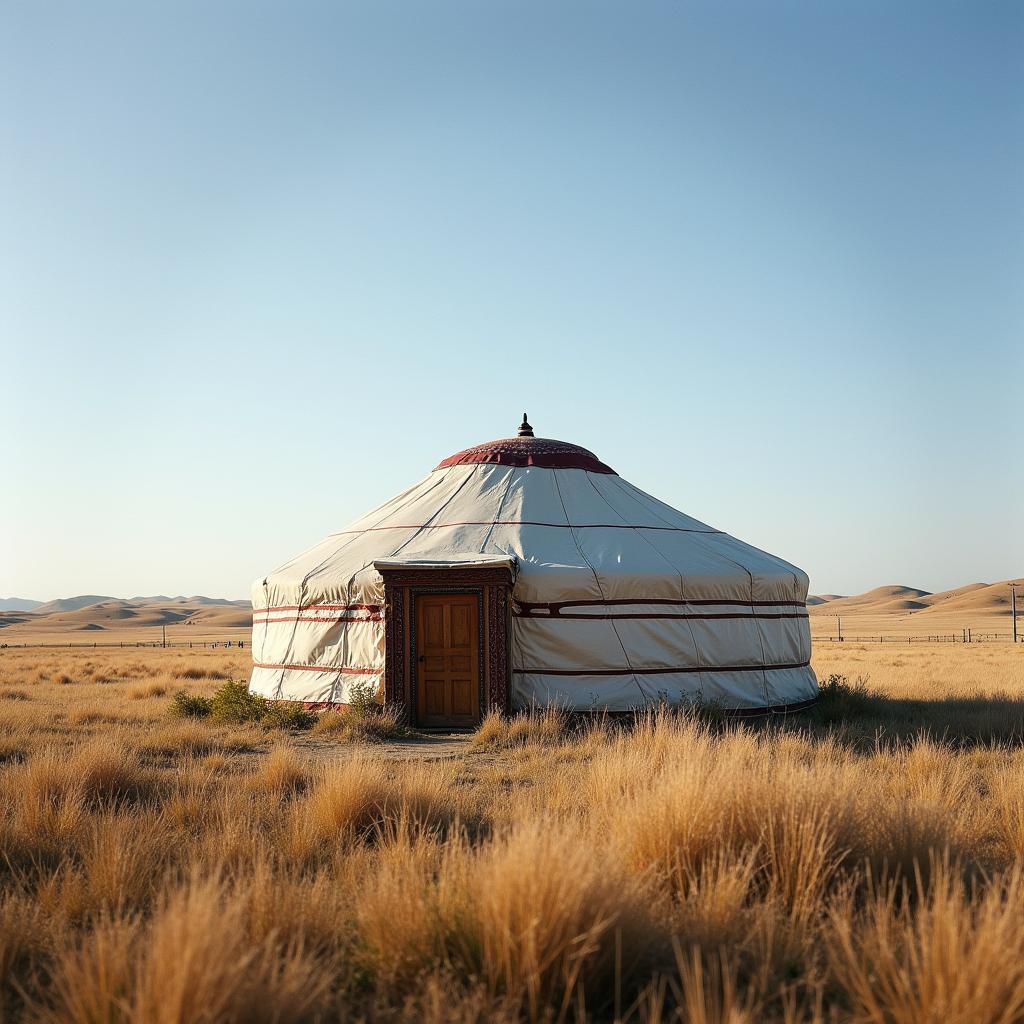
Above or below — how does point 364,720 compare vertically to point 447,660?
below

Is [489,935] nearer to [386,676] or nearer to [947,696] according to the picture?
[386,676]

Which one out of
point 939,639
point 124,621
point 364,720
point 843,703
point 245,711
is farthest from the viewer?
point 124,621

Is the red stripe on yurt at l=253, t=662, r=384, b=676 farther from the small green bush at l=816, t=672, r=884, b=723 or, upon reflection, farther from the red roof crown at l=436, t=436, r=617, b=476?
the small green bush at l=816, t=672, r=884, b=723

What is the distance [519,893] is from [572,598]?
7.77 meters

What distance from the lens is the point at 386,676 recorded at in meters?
10.7

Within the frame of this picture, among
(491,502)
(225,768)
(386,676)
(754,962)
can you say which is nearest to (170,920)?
(754,962)

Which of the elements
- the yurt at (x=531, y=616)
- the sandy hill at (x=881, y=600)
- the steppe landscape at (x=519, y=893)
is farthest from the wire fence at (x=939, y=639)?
the sandy hill at (x=881, y=600)

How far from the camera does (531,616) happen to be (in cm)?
1078

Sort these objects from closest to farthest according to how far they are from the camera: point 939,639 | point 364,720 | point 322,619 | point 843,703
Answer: point 364,720 < point 322,619 < point 843,703 < point 939,639

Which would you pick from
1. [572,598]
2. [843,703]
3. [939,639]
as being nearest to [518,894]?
[572,598]

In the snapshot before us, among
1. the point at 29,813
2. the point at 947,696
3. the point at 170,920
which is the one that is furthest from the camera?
the point at 947,696

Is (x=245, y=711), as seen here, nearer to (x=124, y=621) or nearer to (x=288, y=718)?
(x=288, y=718)

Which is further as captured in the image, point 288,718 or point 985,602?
point 985,602

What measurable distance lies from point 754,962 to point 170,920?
6.21 feet
